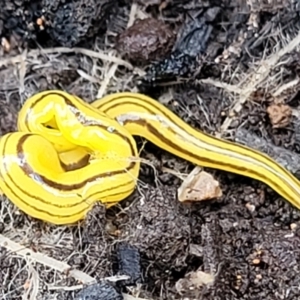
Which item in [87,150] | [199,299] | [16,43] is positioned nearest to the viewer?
[199,299]

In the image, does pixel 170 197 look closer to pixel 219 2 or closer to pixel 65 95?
pixel 65 95

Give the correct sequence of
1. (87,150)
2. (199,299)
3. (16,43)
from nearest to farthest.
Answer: (199,299) → (87,150) → (16,43)

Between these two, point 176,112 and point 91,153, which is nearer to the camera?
point 91,153

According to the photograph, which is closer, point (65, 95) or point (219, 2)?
point (65, 95)

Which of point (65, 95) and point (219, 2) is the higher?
point (219, 2)

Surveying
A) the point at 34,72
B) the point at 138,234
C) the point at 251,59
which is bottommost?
the point at 138,234

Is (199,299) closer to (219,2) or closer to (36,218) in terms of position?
(36,218)

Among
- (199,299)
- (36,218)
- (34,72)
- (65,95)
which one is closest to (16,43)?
(34,72)
